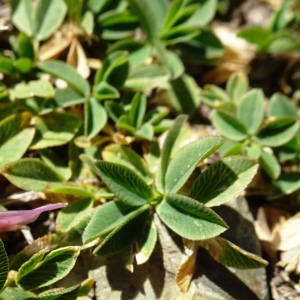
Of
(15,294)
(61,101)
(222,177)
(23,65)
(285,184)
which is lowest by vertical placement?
(285,184)

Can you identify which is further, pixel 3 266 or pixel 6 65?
pixel 6 65

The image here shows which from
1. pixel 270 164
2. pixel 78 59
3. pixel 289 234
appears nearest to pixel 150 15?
pixel 78 59

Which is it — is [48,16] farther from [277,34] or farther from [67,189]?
[277,34]

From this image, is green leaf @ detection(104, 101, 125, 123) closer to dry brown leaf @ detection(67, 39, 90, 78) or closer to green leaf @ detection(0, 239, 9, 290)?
dry brown leaf @ detection(67, 39, 90, 78)

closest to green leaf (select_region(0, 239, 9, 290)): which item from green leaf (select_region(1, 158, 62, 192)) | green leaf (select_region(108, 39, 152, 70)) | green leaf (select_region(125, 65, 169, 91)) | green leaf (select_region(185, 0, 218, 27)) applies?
green leaf (select_region(1, 158, 62, 192))

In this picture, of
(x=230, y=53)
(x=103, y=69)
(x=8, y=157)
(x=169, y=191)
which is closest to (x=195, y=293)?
(x=169, y=191)
